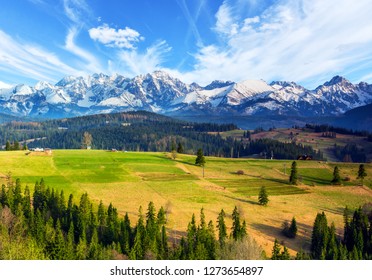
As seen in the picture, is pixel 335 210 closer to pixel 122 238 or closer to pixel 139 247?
pixel 139 247

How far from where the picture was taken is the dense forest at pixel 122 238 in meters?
55.6

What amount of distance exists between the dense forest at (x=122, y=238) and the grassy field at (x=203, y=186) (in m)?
8.60

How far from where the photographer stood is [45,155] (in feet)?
524

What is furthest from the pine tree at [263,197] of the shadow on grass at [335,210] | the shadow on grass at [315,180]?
the shadow on grass at [315,180]

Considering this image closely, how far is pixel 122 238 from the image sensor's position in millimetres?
65500

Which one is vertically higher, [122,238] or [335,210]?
[335,210]

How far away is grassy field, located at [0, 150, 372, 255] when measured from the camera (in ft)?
297

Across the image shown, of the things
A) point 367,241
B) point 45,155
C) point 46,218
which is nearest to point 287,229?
point 367,241

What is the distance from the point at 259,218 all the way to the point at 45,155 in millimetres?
117565

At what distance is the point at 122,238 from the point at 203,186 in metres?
59.7

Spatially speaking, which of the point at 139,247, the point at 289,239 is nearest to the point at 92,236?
the point at 139,247

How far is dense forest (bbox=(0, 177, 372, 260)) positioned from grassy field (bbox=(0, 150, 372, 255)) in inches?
339

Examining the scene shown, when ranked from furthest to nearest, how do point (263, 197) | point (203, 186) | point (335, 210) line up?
point (203, 186) → point (335, 210) → point (263, 197)

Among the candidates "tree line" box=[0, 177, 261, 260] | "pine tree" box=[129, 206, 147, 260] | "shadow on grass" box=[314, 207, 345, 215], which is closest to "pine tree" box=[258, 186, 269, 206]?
"shadow on grass" box=[314, 207, 345, 215]
